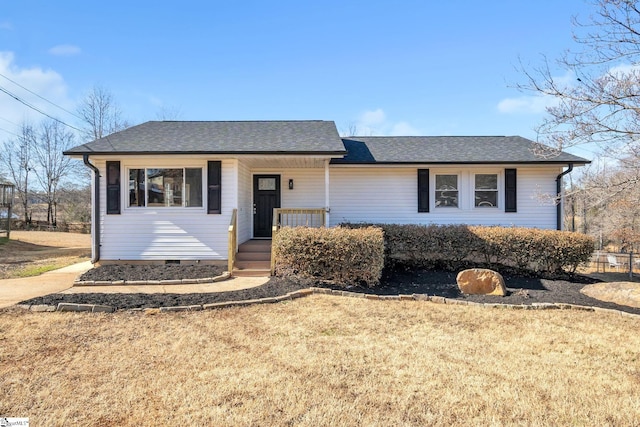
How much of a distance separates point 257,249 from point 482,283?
5502 millimetres

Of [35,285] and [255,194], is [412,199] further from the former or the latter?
[35,285]

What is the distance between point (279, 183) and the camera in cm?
1116

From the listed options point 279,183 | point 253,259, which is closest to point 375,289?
point 253,259

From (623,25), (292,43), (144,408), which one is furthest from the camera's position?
(292,43)

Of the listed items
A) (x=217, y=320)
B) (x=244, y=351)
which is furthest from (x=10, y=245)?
(x=244, y=351)

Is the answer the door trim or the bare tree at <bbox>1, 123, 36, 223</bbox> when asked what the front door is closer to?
the door trim

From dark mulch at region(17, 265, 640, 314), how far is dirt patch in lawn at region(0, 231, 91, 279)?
2.92m

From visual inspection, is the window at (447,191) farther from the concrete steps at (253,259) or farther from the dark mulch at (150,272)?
the dark mulch at (150,272)

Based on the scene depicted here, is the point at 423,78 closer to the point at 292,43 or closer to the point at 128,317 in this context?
the point at 292,43

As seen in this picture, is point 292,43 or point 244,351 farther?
point 292,43

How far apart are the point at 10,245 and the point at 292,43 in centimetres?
1581

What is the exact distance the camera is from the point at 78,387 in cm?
319

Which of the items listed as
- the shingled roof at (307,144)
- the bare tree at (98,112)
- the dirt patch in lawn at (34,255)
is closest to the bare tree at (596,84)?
the shingled roof at (307,144)

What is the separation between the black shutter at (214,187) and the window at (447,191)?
634 centimetres
